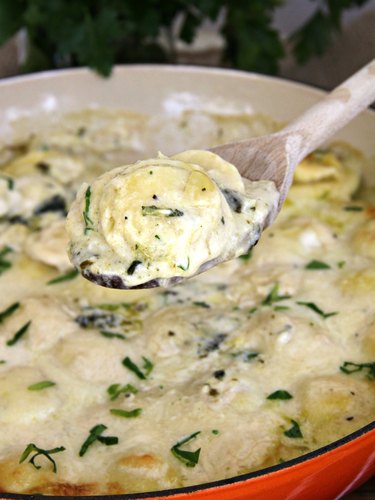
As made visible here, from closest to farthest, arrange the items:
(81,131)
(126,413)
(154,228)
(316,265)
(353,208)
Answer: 1. (154,228)
2. (126,413)
3. (316,265)
4. (353,208)
5. (81,131)

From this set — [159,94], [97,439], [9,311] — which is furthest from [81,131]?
[97,439]

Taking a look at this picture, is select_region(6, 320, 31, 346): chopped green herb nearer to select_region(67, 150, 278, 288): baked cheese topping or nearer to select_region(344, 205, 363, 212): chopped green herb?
select_region(67, 150, 278, 288): baked cheese topping

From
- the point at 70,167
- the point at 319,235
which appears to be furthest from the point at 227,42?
the point at 319,235

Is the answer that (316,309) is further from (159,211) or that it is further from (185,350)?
(159,211)

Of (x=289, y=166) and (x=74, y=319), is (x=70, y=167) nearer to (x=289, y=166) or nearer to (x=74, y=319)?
(x=74, y=319)

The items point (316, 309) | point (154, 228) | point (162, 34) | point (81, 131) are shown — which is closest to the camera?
point (154, 228)

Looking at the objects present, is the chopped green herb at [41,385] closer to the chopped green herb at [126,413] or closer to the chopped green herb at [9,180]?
the chopped green herb at [126,413]

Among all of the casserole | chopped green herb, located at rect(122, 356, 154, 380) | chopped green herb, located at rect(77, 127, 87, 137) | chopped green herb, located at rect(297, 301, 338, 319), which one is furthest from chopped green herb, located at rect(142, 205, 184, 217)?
chopped green herb, located at rect(77, 127, 87, 137)
